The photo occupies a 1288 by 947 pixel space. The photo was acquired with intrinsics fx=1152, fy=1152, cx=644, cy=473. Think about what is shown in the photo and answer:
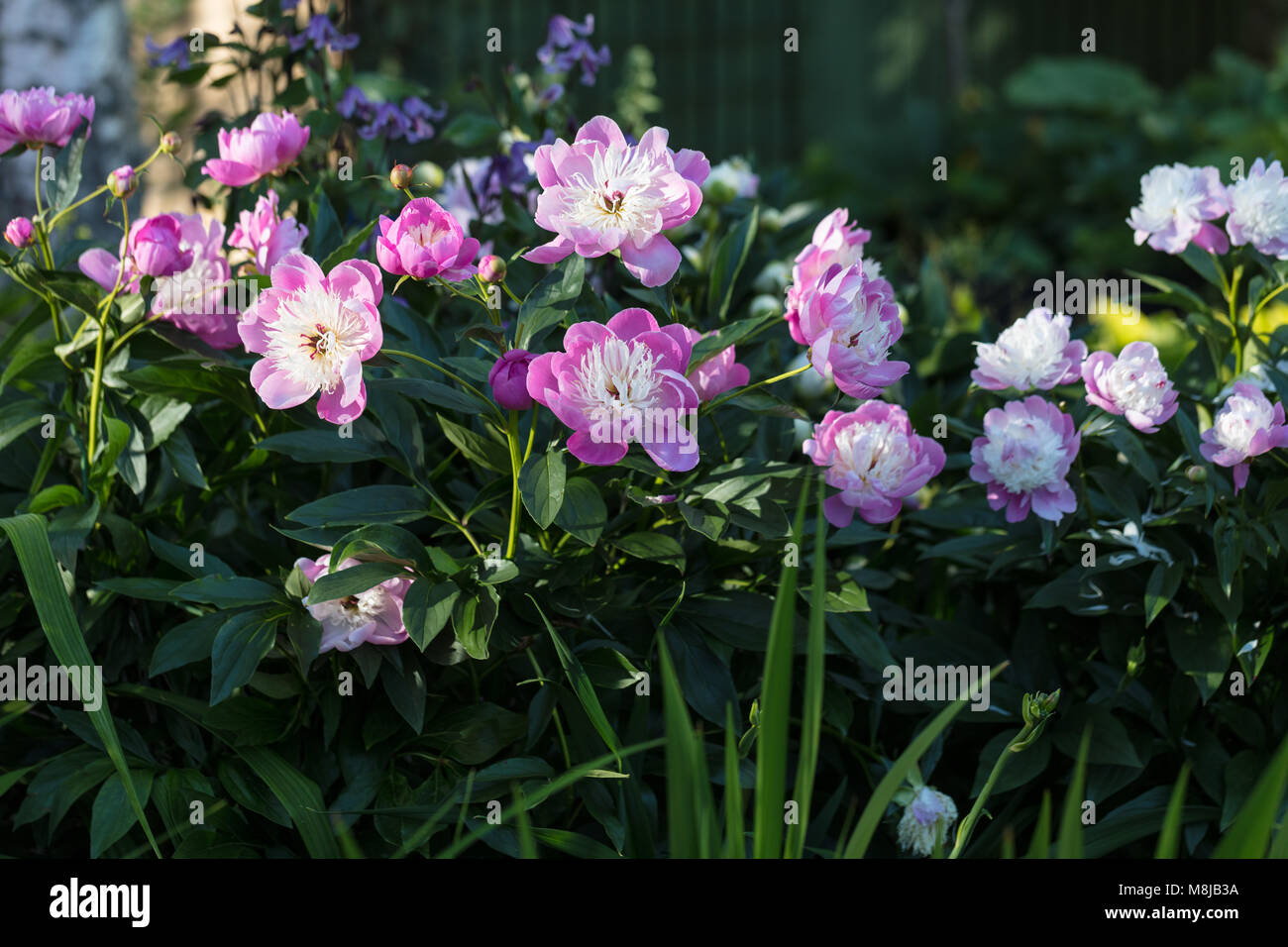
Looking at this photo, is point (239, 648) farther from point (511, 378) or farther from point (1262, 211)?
point (1262, 211)

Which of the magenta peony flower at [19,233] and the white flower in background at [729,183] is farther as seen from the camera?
the white flower in background at [729,183]

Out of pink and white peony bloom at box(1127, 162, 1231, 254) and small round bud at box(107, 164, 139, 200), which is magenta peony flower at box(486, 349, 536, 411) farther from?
pink and white peony bloom at box(1127, 162, 1231, 254)

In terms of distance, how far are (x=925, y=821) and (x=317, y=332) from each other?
850 millimetres

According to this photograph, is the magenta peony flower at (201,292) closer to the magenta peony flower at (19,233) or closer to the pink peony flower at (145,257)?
the pink peony flower at (145,257)

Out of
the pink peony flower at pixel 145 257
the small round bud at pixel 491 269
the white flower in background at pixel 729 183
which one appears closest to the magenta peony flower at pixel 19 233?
the pink peony flower at pixel 145 257

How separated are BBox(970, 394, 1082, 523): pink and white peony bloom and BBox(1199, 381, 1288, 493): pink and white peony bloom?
0.15 meters

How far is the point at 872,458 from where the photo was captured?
4.05 ft

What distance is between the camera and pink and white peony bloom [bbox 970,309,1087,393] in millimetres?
1377

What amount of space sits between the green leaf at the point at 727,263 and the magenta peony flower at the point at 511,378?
1.63 ft

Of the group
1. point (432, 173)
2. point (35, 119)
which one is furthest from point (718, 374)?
point (432, 173)

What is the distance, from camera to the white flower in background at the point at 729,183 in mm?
2080

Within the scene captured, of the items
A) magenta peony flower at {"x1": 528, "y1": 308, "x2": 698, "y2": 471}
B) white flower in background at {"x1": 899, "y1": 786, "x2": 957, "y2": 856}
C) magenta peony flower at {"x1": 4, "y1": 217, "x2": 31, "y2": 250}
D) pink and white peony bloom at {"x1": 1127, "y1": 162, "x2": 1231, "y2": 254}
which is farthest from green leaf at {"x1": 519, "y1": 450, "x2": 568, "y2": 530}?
pink and white peony bloom at {"x1": 1127, "y1": 162, "x2": 1231, "y2": 254}
